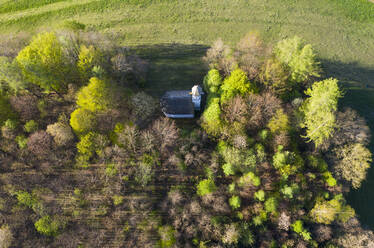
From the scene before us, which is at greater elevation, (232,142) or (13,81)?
(13,81)

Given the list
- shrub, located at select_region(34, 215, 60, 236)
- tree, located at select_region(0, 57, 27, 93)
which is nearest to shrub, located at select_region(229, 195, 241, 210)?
shrub, located at select_region(34, 215, 60, 236)

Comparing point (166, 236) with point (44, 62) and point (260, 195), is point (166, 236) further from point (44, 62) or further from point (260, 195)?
point (44, 62)

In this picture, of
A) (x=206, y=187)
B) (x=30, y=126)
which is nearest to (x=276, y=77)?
(x=206, y=187)

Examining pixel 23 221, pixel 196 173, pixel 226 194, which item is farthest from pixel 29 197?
pixel 226 194

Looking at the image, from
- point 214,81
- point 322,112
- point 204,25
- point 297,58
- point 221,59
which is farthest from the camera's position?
point 204,25

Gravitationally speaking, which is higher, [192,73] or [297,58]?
[297,58]

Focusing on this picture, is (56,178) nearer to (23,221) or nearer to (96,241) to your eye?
(23,221)
